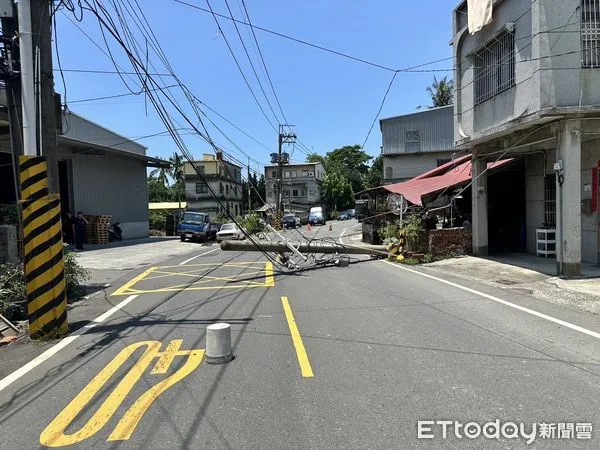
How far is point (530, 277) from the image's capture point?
12594 mm

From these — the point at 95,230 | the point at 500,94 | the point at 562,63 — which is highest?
the point at 562,63

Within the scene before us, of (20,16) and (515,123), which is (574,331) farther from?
(20,16)

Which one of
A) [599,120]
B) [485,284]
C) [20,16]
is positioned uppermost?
[20,16]

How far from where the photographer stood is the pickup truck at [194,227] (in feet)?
113

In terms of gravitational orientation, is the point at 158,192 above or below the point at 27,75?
above

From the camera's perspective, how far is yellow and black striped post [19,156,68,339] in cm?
736

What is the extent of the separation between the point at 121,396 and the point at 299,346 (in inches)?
94.1

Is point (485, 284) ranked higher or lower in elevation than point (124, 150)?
lower

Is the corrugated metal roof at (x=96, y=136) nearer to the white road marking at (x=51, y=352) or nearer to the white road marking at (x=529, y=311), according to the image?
the white road marking at (x=51, y=352)

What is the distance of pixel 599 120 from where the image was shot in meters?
12.3

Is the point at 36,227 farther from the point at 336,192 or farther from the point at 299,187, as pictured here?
the point at 336,192

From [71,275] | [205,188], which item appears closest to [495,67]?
[71,275]

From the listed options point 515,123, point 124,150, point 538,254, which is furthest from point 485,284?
point 124,150

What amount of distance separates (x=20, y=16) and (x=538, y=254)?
53.1ft
